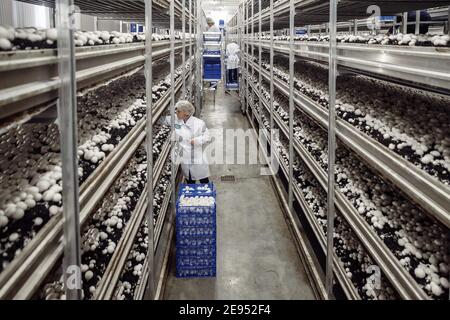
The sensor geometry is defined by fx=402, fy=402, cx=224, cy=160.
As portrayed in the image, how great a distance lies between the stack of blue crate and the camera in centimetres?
340

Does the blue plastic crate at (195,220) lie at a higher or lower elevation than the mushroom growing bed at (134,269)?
higher

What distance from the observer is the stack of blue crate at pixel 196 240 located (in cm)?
340

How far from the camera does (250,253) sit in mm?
3889

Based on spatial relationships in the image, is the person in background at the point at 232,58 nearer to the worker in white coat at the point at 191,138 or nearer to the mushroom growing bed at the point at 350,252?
the worker in white coat at the point at 191,138

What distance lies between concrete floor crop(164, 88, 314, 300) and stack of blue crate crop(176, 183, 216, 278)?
0.09 m

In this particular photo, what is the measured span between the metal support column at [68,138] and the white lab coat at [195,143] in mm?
3121

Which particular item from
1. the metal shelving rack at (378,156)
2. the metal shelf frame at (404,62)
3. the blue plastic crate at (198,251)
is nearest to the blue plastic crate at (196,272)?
the blue plastic crate at (198,251)

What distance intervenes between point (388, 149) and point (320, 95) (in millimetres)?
1748

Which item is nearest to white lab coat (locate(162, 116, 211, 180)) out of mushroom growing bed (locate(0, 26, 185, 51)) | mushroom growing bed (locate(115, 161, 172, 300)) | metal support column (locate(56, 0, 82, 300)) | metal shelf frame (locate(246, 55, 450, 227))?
mushroom growing bed (locate(115, 161, 172, 300))

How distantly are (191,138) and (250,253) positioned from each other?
1.50 metres

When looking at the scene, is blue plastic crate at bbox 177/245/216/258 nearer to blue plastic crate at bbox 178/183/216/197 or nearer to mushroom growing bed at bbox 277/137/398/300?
blue plastic crate at bbox 178/183/216/197

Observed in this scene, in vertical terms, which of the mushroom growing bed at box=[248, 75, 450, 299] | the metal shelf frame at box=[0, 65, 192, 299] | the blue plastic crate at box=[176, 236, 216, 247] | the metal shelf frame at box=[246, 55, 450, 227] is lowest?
the blue plastic crate at box=[176, 236, 216, 247]

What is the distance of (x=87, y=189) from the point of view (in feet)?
5.74
